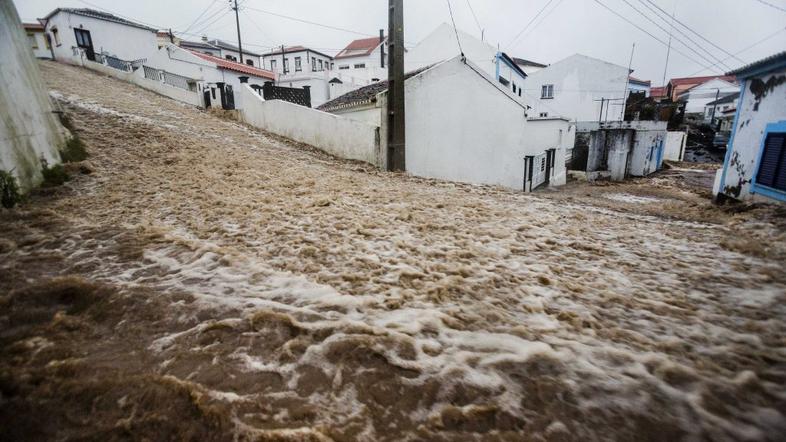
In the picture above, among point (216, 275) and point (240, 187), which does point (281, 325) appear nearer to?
point (216, 275)

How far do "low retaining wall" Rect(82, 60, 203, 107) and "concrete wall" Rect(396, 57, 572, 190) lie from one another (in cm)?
1213

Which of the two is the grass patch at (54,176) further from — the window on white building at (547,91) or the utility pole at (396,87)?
the window on white building at (547,91)

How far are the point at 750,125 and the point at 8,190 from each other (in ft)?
36.5

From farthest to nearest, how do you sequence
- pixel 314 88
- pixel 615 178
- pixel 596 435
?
pixel 314 88 → pixel 615 178 → pixel 596 435

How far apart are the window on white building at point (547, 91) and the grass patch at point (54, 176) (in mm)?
31315

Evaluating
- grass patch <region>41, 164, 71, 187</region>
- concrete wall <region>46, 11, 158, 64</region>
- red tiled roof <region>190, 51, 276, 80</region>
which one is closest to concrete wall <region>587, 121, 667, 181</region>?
grass patch <region>41, 164, 71, 187</region>

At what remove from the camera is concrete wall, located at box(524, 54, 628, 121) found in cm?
2680

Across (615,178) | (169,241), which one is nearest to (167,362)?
(169,241)

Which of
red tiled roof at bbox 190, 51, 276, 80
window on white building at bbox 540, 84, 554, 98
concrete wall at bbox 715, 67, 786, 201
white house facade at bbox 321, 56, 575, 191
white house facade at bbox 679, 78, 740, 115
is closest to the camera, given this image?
concrete wall at bbox 715, 67, 786, 201

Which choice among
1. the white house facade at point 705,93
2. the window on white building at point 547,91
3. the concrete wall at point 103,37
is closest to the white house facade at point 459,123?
the window on white building at point 547,91

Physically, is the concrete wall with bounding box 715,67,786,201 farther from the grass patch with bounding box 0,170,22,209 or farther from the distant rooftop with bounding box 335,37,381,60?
the distant rooftop with bounding box 335,37,381,60

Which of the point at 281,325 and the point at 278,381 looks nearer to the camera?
the point at 278,381

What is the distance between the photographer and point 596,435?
1.50 meters

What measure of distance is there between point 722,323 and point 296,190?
533 centimetres
